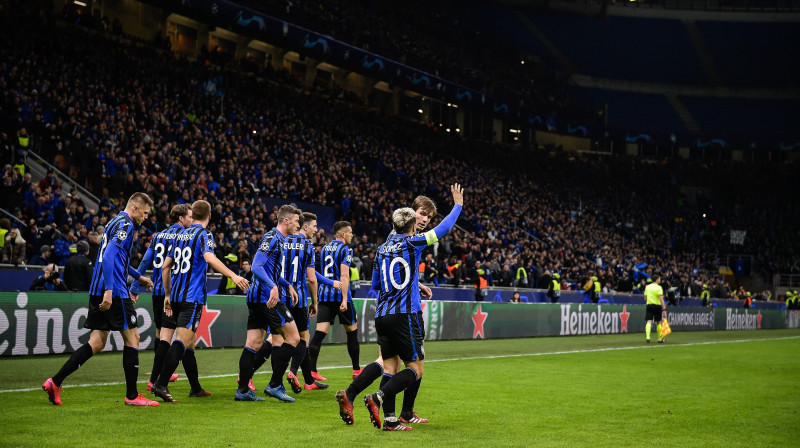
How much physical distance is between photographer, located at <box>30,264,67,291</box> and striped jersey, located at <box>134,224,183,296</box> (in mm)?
6708

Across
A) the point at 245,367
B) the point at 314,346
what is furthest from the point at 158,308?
the point at 314,346

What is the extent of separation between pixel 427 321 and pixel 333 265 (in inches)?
429

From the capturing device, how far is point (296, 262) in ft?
33.9

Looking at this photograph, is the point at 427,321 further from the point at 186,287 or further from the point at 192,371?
the point at 186,287

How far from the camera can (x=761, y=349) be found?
23.7m

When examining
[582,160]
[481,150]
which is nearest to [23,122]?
[481,150]

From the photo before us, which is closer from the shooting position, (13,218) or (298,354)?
(298,354)

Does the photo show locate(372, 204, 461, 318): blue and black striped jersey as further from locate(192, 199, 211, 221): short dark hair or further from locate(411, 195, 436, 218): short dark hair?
locate(192, 199, 211, 221): short dark hair

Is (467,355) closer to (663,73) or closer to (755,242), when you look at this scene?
(755,242)

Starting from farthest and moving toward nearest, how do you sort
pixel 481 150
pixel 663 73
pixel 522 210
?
pixel 663 73 < pixel 481 150 < pixel 522 210

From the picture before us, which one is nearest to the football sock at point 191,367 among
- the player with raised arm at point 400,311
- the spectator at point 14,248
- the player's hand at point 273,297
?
the player's hand at point 273,297

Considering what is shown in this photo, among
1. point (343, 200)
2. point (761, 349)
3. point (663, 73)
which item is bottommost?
point (761, 349)

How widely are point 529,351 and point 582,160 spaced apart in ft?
135

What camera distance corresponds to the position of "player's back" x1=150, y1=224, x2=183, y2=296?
969cm
